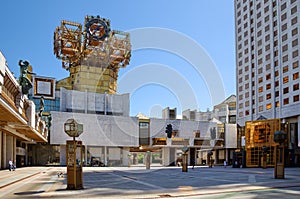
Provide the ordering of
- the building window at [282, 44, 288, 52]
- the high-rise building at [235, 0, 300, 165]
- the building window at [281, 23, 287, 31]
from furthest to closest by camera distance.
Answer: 1. the building window at [281, 23, 287, 31]
2. the building window at [282, 44, 288, 52]
3. the high-rise building at [235, 0, 300, 165]

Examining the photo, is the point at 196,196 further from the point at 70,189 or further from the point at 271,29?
the point at 271,29

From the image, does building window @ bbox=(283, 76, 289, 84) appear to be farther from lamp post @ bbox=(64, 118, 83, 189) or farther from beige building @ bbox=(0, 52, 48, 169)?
lamp post @ bbox=(64, 118, 83, 189)

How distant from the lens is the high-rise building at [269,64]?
200ft

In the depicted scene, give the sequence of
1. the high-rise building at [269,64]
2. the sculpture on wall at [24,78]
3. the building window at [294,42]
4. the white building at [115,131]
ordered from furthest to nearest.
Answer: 1. the white building at [115,131]
2. the building window at [294,42]
3. the high-rise building at [269,64]
4. the sculpture on wall at [24,78]

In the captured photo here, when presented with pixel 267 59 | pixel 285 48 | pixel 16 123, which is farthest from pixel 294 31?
pixel 16 123

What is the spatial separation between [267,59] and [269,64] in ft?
5.14

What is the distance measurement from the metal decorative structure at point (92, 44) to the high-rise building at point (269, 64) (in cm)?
3275

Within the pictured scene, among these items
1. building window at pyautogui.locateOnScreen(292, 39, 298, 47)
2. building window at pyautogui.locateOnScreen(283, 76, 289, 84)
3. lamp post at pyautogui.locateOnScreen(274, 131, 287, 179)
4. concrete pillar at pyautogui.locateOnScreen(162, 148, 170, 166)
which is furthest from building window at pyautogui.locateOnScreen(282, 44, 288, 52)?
lamp post at pyautogui.locateOnScreen(274, 131, 287, 179)

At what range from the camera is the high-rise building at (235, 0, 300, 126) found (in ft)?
204

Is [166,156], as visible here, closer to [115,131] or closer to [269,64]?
[115,131]

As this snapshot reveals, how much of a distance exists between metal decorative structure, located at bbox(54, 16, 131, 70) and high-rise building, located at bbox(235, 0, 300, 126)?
32596 mm

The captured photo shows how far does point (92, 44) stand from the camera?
274 feet

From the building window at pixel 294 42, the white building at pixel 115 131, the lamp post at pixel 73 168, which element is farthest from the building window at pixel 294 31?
the lamp post at pixel 73 168

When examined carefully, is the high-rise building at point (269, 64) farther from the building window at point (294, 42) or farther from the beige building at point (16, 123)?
the beige building at point (16, 123)
